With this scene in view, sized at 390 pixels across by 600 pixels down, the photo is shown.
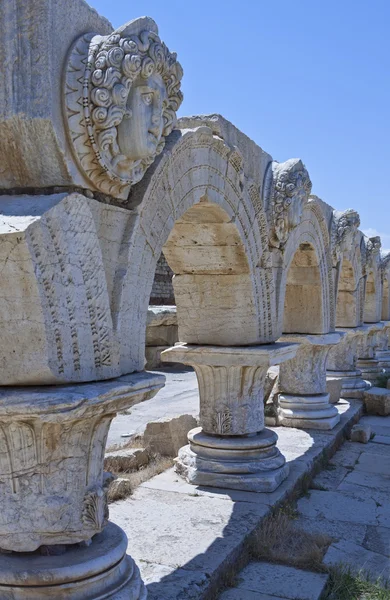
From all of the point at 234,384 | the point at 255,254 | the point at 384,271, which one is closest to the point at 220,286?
the point at 255,254

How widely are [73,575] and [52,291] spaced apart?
115 cm

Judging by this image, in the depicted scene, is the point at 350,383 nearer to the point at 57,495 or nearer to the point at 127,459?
the point at 127,459

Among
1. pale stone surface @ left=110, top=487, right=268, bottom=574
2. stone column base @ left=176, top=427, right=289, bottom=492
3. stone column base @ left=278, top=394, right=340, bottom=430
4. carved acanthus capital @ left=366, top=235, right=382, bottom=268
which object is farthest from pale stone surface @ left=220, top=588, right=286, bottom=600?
carved acanthus capital @ left=366, top=235, right=382, bottom=268

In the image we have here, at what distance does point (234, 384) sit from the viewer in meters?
5.32

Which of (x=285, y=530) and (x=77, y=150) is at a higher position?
(x=77, y=150)

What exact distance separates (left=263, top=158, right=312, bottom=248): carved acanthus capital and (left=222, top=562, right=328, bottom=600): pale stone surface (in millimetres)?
2883

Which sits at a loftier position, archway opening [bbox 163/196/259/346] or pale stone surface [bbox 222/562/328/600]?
archway opening [bbox 163/196/259/346]

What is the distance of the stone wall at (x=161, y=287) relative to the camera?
17297 millimetres

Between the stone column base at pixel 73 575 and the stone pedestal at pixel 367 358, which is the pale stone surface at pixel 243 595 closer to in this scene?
the stone column base at pixel 73 575

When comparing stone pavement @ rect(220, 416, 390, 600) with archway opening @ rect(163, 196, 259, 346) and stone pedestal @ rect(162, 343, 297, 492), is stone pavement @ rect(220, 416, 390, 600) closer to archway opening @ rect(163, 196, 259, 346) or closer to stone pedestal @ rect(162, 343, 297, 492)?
stone pedestal @ rect(162, 343, 297, 492)

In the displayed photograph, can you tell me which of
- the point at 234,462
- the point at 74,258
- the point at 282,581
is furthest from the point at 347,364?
the point at 74,258

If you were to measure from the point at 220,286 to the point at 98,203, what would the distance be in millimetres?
2587

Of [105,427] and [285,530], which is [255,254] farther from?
[105,427]

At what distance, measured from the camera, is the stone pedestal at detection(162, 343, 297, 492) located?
16.7ft
